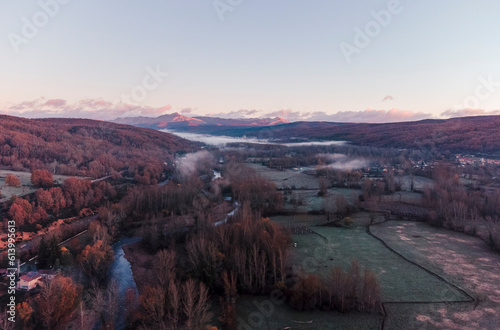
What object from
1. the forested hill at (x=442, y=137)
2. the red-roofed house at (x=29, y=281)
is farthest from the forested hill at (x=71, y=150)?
the forested hill at (x=442, y=137)

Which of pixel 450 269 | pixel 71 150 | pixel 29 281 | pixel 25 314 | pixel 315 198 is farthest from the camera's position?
pixel 71 150

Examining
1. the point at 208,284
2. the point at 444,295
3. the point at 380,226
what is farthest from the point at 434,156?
the point at 208,284

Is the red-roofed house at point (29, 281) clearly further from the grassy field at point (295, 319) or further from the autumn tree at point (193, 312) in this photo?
the grassy field at point (295, 319)

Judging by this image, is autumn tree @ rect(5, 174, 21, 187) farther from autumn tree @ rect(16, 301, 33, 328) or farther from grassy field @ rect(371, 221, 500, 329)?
grassy field @ rect(371, 221, 500, 329)

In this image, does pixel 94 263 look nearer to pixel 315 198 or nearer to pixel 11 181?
pixel 11 181

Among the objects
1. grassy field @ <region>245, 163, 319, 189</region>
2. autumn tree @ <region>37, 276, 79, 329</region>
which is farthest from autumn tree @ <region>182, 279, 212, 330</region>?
grassy field @ <region>245, 163, 319, 189</region>

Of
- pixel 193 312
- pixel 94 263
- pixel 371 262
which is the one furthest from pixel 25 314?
pixel 371 262

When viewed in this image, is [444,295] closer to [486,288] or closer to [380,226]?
[486,288]
